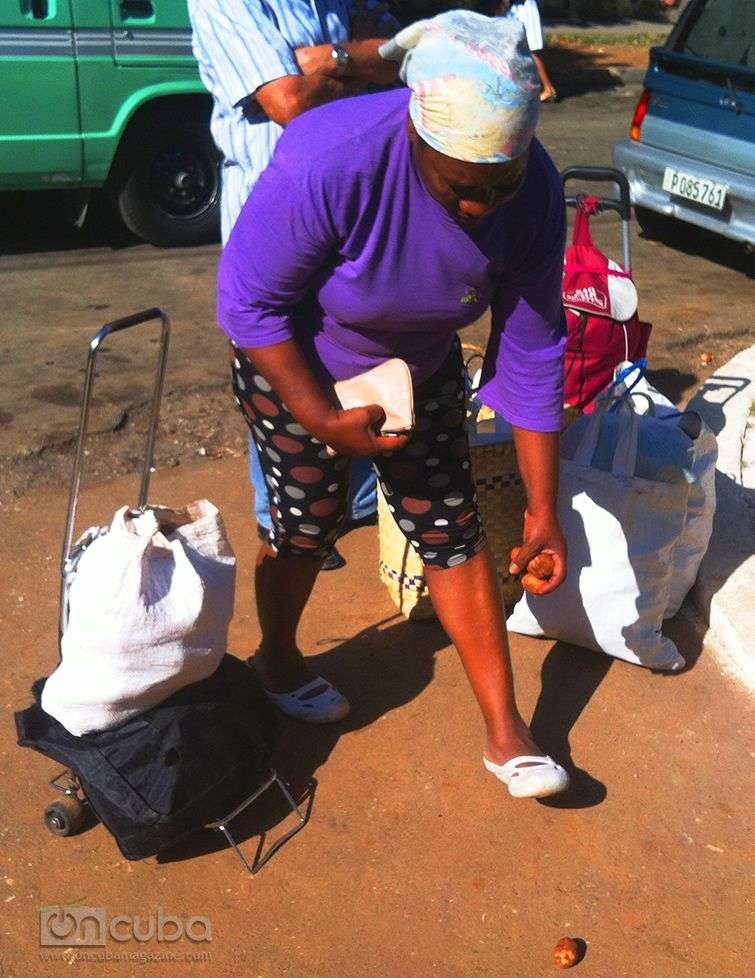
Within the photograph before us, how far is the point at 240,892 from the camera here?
2.87 metres

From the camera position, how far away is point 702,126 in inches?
318

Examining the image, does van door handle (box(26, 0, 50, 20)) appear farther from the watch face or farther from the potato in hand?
the potato in hand

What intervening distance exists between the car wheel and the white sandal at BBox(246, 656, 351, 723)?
6.49m

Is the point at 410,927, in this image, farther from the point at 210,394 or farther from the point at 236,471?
the point at 210,394

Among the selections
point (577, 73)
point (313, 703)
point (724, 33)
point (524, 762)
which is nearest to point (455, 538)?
point (524, 762)

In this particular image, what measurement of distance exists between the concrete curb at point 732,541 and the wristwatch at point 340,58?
191 centimetres

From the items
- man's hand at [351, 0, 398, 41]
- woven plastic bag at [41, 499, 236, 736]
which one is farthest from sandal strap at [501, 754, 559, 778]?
man's hand at [351, 0, 398, 41]

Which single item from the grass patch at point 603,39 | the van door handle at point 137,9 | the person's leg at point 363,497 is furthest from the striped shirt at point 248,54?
the grass patch at point 603,39

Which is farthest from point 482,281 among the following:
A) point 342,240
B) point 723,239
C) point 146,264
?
point 723,239

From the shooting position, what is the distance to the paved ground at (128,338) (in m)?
5.15

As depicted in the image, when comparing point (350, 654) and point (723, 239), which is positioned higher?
point (350, 654)

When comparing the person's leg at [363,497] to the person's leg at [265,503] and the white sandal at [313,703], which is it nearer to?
the person's leg at [265,503]

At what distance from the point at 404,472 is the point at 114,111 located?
555 cm

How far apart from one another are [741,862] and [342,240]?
1.77 m
